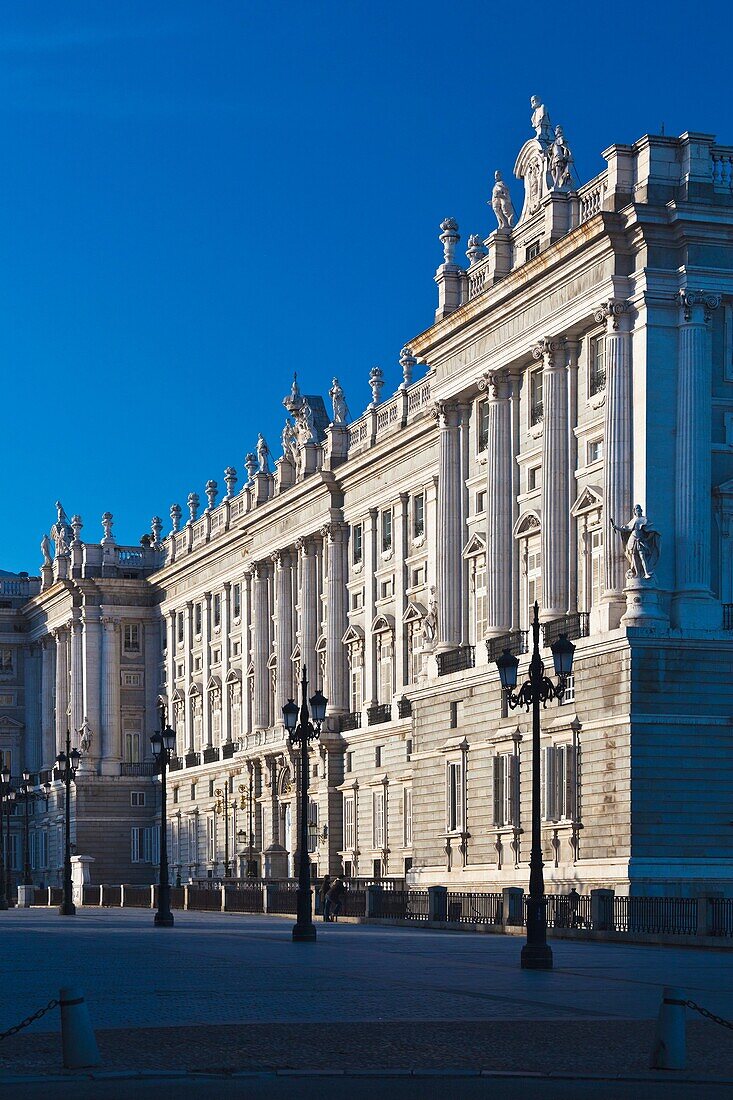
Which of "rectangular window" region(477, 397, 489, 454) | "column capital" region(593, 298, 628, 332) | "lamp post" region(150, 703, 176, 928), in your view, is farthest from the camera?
"rectangular window" region(477, 397, 489, 454)

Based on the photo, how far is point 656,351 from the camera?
57844mm

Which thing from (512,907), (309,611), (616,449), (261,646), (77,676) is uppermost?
(616,449)

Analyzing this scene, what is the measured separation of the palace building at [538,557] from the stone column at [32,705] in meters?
43.5

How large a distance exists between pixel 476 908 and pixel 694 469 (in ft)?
44.3

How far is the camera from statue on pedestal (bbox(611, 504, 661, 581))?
55500 mm

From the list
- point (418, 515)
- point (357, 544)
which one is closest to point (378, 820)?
point (418, 515)

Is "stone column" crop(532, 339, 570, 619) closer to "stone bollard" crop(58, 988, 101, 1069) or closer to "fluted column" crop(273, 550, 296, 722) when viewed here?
"fluted column" crop(273, 550, 296, 722)

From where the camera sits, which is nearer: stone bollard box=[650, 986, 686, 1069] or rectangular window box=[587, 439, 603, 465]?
stone bollard box=[650, 986, 686, 1069]

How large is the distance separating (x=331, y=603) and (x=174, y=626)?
107 ft

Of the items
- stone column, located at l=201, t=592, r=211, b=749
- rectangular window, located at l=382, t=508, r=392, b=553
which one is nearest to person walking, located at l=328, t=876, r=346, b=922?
rectangular window, located at l=382, t=508, r=392, b=553

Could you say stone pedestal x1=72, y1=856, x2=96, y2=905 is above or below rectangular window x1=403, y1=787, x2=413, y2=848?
below

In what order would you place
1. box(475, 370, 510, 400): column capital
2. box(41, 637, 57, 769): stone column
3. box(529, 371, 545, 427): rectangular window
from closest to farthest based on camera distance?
box(529, 371, 545, 427): rectangular window < box(475, 370, 510, 400): column capital < box(41, 637, 57, 769): stone column

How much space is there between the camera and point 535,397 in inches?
2584

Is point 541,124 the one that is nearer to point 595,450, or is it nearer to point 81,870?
point 595,450
